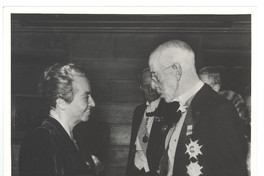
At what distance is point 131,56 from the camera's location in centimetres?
154

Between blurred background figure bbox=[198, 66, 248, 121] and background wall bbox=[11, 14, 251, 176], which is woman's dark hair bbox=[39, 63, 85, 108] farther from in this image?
blurred background figure bbox=[198, 66, 248, 121]

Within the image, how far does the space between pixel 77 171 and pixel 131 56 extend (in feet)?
1.53

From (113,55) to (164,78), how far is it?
0.21 metres

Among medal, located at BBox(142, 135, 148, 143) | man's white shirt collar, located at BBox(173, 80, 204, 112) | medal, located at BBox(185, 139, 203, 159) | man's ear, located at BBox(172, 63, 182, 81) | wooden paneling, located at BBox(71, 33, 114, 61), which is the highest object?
wooden paneling, located at BBox(71, 33, 114, 61)

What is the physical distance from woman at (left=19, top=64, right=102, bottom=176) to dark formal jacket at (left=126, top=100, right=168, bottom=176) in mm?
144

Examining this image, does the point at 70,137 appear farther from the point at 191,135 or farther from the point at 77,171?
the point at 191,135

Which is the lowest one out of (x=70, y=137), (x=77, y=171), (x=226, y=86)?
(x=77, y=171)

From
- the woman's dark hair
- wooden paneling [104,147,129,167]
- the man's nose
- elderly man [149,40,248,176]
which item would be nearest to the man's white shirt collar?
elderly man [149,40,248,176]

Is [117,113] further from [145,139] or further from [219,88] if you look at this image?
[219,88]

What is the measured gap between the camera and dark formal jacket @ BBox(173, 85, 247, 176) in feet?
4.92

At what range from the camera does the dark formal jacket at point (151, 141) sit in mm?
1532

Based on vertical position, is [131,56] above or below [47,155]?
above
